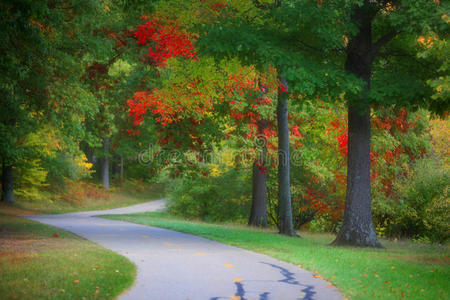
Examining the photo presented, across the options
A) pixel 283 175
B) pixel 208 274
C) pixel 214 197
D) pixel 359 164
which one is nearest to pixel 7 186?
pixel 214 197

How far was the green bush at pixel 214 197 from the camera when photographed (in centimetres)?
2950

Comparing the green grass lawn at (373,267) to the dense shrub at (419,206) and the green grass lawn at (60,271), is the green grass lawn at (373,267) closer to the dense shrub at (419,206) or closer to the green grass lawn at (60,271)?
the dense shrub at (419,206)

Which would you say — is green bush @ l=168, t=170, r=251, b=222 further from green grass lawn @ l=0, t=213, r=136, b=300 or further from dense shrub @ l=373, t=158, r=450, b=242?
green grass lawn @ l=0, t=213, r=136, b=300

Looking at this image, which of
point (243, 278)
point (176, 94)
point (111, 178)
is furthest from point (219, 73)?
point (111, 178)

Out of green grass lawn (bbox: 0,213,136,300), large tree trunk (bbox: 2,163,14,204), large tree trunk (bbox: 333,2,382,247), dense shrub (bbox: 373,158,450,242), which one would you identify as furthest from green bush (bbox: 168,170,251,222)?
green grass lawn (bbox: 0,213,136,300)

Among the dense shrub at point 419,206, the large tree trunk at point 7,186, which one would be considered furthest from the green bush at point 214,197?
the large tree trunk at point 7,186

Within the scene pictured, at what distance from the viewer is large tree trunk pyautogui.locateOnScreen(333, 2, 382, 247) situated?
50.9 ft

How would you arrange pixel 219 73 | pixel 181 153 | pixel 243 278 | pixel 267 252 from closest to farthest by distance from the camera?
1. pixel 243 278
2. pixel 267 252
3. pixel 219 73
4. pixel 181 153

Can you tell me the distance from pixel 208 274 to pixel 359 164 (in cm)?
766

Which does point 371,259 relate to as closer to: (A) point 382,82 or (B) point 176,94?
(A) point 382,82

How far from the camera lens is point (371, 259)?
39.7 ft

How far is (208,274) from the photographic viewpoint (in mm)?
9695

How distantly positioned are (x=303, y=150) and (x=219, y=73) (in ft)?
21.3

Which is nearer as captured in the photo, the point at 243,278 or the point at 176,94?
the point at 243,278
